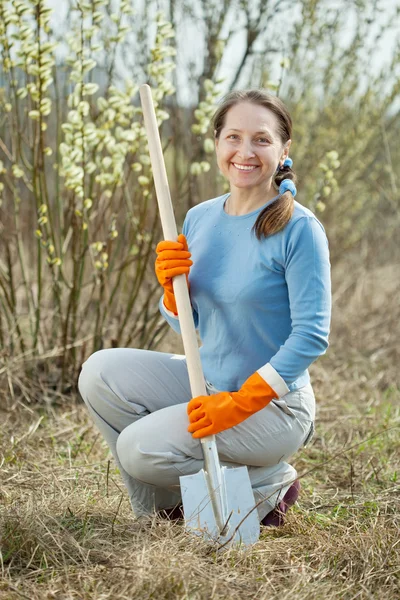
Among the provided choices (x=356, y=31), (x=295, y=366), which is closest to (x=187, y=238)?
(x=295, y=366)

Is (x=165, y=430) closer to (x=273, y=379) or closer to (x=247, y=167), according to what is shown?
(x=273, y=379)

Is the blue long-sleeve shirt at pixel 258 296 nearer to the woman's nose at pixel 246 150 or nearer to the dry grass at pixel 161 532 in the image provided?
the woman's nose at pixel 246 150

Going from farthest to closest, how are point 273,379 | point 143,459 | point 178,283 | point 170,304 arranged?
point 170,304
point 178,283
point 143,459
point 273,379

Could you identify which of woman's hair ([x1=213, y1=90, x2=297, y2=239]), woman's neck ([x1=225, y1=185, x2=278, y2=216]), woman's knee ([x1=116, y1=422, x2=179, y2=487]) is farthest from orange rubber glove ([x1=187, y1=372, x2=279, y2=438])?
woman's neck ([x1=225, y1=185, x2=278, y2=216])

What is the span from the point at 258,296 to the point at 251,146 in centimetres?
44

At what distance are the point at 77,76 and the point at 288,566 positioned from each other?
1.93 meters

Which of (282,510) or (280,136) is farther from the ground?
(280,136)

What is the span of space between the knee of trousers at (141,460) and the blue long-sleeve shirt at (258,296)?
0.98 feet

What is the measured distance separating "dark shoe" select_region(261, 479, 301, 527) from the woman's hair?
83cm

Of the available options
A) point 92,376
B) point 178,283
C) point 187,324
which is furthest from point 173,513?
point 178,283

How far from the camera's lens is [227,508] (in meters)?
2.23

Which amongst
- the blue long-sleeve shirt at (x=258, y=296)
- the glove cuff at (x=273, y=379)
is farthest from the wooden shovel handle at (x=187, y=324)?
the glove cuff at (x=273, y=379)

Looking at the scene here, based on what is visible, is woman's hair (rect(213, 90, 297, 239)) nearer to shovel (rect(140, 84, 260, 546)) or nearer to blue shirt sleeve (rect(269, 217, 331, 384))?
blue shirt sleeve (rect(269, 217, 331, 384))

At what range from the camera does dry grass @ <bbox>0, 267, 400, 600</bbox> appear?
6.27ft
